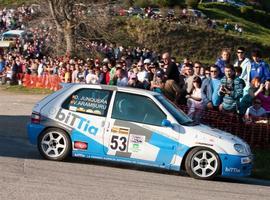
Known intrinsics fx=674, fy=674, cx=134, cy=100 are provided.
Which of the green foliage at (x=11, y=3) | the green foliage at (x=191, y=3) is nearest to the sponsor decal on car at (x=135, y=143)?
the green foliage at (x=11, y=3)

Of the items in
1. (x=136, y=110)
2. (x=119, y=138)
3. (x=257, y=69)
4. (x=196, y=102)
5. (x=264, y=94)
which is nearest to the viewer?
(x=119, y=138)

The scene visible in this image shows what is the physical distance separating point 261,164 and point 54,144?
4433 millimetres

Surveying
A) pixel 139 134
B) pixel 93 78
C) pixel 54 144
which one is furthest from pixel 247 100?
pixel 93 78

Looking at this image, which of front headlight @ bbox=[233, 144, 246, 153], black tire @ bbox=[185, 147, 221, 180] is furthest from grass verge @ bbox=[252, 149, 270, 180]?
black tire @ bbox=[185, 147, 221, 180]

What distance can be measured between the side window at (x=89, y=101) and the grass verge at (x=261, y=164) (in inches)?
128

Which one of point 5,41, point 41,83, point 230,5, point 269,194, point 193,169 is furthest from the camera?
point 230,5

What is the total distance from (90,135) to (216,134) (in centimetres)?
232

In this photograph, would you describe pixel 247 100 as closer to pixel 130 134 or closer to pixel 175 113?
pixel 175 113

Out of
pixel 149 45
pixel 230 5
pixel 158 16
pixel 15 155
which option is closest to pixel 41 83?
pixel 15 155

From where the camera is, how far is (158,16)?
62.5 m

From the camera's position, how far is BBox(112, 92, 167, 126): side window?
12344 millimetres

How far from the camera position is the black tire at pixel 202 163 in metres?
12.0

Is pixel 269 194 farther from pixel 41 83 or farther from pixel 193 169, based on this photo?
pixel 41 83

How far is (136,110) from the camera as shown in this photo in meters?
12.5
